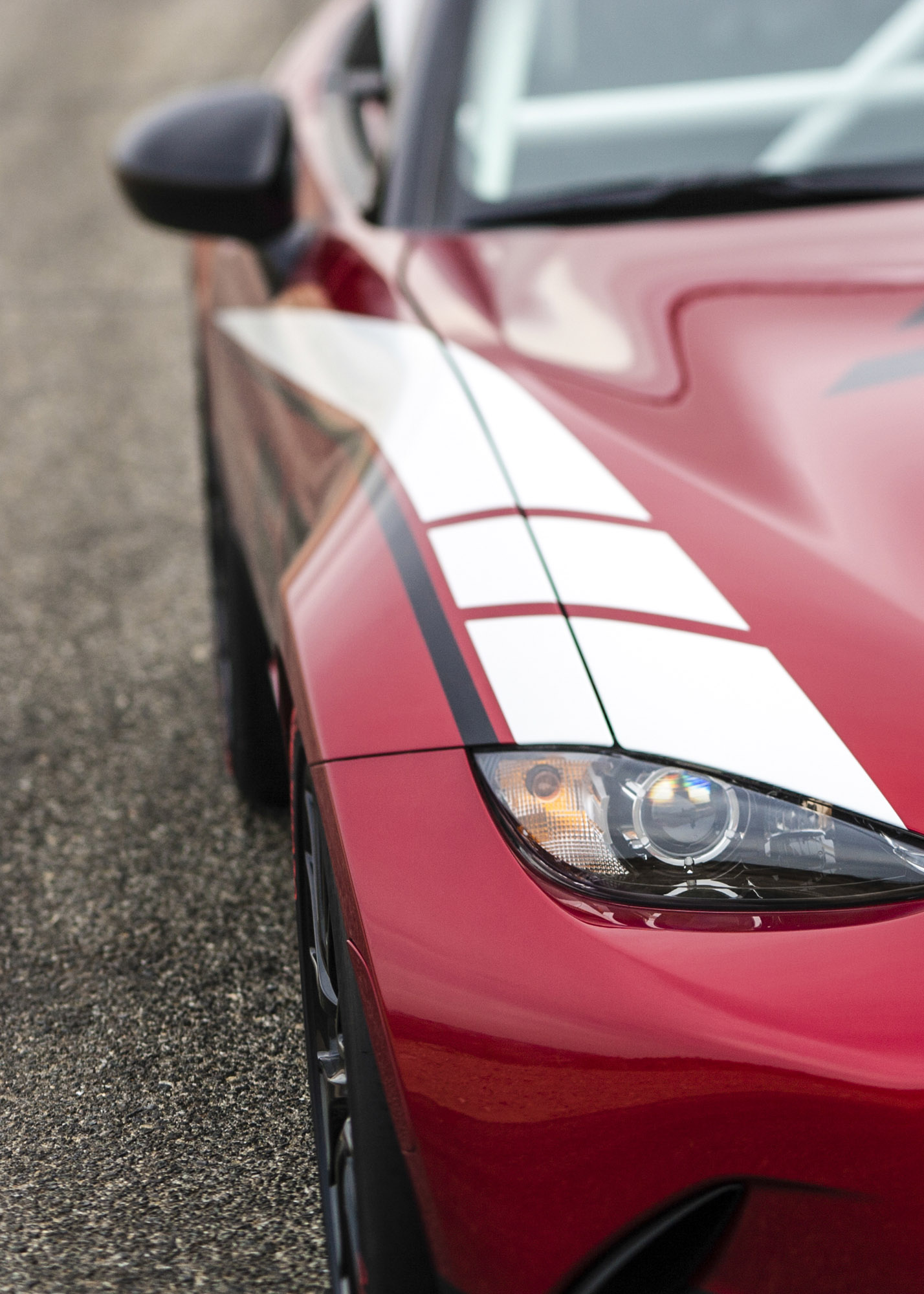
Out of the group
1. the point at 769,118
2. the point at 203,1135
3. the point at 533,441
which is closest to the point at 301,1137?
the point at 203,1135

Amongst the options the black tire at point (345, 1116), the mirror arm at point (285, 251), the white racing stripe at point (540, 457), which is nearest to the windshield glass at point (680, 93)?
the mirror arm at point (285, 251)

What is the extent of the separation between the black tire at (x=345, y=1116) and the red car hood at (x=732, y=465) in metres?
0.29

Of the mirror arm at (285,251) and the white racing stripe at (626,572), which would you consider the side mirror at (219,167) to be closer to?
the mirror arm at (285,251)

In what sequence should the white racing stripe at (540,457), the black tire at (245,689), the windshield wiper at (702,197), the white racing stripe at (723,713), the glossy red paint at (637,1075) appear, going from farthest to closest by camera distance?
the black tire at (245,689) → the windshield wiper at (702,197) → the white racing stripe at (540,457) → the white racing stripe at (723,713) → the glossy red paint at (637,1075)

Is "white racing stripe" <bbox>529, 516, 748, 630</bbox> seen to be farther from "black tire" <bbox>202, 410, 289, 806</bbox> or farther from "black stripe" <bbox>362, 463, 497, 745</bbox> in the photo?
"black tire" <bbox>202, 410, 289, 806</bbox>

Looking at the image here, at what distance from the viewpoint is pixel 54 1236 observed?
1.44 metres

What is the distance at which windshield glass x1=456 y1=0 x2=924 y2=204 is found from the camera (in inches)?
76.6

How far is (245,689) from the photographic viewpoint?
204 centimetres

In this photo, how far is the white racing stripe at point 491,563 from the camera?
1.20 metres

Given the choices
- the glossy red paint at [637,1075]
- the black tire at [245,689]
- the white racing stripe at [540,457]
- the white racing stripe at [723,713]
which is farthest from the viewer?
the black tire at [245,689]

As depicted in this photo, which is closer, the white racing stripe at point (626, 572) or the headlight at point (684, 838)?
the headlight at point (684, 838)

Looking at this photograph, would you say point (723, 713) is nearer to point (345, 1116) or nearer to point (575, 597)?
point (575, 597)

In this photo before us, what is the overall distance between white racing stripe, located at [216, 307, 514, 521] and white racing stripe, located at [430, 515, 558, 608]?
1.3 inches

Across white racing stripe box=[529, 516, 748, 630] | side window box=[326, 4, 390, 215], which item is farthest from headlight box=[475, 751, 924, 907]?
side window box=[326, 4, 390, 215]
